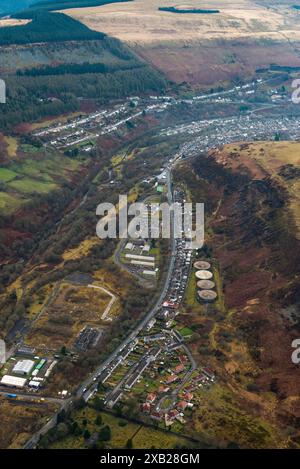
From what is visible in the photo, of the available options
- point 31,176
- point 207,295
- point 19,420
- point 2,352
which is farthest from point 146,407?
point 31,176

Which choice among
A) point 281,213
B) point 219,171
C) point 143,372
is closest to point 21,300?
point 143,372

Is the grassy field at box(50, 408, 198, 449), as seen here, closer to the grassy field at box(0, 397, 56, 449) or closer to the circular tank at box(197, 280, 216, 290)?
the grassy field at box(0, 397, 56, 449)

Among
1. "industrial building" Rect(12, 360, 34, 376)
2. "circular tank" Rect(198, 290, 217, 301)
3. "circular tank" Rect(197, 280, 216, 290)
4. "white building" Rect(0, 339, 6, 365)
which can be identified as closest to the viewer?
"industrial building" Rect(12, 360, 34, 376)

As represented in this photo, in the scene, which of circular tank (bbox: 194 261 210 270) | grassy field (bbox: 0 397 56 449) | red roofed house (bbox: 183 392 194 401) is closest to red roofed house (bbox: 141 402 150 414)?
red roofed house (bbox: 183 392 194 401)

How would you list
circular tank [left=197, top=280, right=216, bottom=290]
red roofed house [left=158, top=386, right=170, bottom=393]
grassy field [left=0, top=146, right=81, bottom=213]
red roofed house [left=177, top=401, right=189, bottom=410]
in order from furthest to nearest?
grassy field [left=0, top=146, right=81, bottom=213], circular tank [left=197, top=280, right=216, bottom=290], red roofed house [left=158, top=386, right=170, bottom=393], red roofed house [left=177, top=401, right=189, bottom=410]

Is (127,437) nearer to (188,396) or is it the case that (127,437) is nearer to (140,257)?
(188,396)

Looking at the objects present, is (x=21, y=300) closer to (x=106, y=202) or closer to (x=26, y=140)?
(x=106, y=202)

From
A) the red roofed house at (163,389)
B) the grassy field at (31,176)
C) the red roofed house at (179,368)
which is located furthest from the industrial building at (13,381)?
the grassy field at (31,176)
